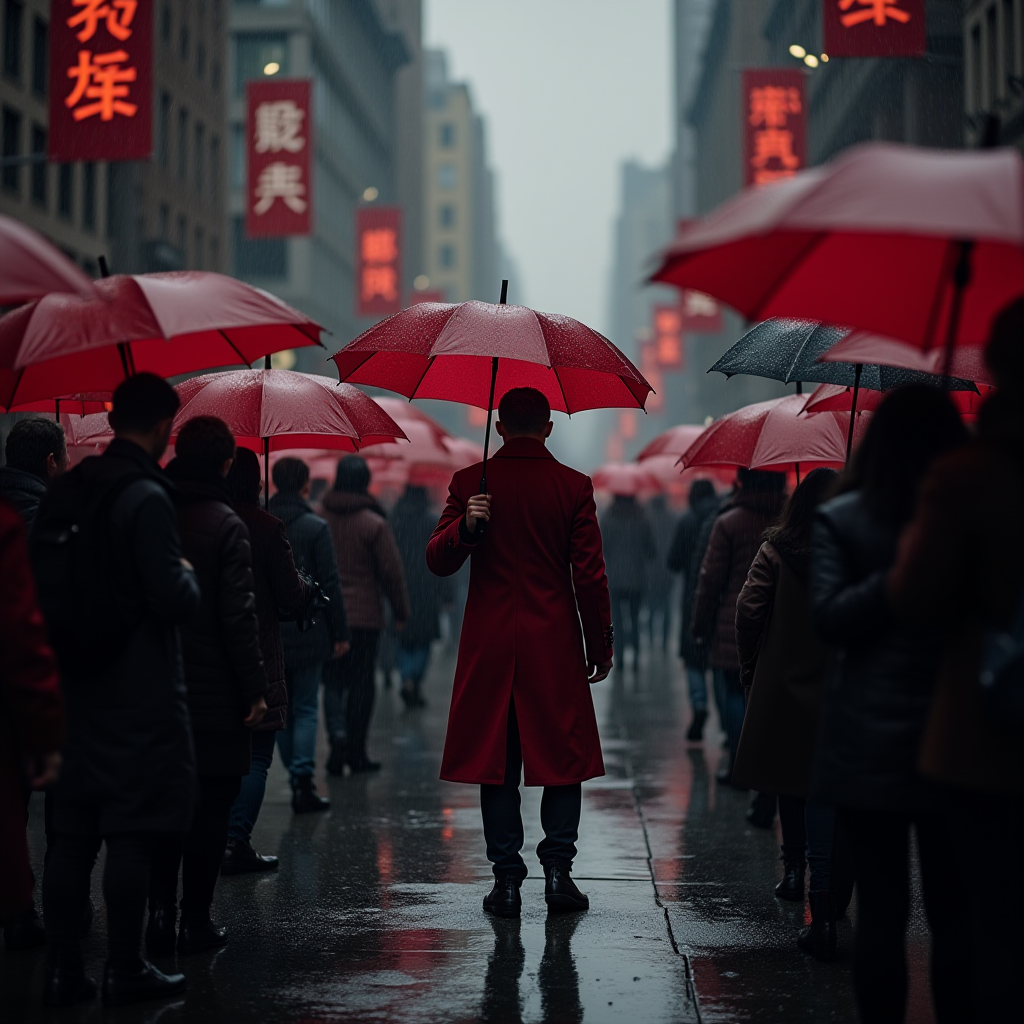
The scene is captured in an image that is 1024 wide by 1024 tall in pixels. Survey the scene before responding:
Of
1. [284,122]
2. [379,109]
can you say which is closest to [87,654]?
[284,122]

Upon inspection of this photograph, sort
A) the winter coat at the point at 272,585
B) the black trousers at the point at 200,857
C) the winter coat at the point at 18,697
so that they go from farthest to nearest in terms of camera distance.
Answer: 1. the winter coat at the point at 272,585
2. the black trousers at the point at 200,857
3. the winter coat at the point at 18,697

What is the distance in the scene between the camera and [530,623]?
22.0ft

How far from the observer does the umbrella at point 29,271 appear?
4.18 metres

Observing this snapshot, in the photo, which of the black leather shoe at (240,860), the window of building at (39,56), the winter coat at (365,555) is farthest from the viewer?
the window of building at (39,56)

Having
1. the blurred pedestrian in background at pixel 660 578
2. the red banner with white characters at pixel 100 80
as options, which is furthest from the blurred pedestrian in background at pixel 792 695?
the blurred pedestrian in background at pixel 660 578

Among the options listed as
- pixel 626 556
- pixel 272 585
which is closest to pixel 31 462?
pixel 272 585

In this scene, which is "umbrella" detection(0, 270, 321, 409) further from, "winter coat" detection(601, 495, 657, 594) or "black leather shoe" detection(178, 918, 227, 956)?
"winter coat" detection(601, 495, 657, 594)

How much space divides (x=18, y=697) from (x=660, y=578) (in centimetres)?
1865

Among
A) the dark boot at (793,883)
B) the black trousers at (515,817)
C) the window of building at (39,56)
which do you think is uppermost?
the window of building at (39,56)

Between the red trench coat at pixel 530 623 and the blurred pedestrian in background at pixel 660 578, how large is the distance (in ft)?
47.0

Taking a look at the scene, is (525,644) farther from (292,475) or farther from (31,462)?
(292,475)

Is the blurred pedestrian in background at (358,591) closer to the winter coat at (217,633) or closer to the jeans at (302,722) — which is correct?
the jeans at (302,722)

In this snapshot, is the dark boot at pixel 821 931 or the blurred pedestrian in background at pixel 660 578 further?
the blurred pedestrian in background at pixel 660 578

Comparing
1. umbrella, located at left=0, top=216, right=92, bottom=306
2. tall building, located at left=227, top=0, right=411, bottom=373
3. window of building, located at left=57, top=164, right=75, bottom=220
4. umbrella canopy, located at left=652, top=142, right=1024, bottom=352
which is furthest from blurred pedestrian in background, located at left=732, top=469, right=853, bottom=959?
tall building, located at left=227, top=0, right=411, bottom=373
